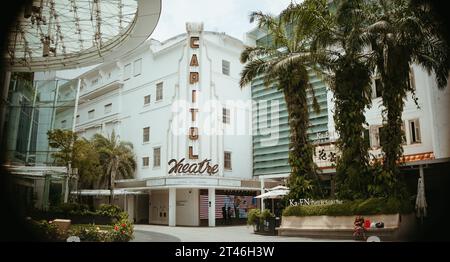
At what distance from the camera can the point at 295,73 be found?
49.6ft

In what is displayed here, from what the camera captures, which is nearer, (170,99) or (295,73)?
(295,73)

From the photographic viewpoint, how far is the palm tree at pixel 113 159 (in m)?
24.9

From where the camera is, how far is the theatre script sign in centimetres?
2309

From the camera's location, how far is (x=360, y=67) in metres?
13.7

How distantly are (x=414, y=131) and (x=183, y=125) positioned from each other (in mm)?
12531

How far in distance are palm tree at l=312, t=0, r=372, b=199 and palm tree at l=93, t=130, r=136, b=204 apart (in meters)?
15.0

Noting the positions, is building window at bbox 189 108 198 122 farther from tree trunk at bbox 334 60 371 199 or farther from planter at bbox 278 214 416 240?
tree trunk at bbox 334 60 371 199

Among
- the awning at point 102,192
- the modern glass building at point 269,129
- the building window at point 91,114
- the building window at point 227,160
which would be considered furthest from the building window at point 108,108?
the modern glass building at point 269,129

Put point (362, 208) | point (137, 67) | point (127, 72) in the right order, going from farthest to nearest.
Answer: point (127, 72), point (137, 67), point (362, 208)

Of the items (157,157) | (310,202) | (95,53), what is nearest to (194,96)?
(157,157)

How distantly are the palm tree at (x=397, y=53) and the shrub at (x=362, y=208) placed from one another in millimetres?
655

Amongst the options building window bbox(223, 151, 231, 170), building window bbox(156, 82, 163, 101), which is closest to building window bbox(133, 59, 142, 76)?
building window bbox(156, 82, 163, 101)

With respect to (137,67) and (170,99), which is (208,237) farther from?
(137,67)

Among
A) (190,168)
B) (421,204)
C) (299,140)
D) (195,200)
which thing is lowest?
(421,204)
